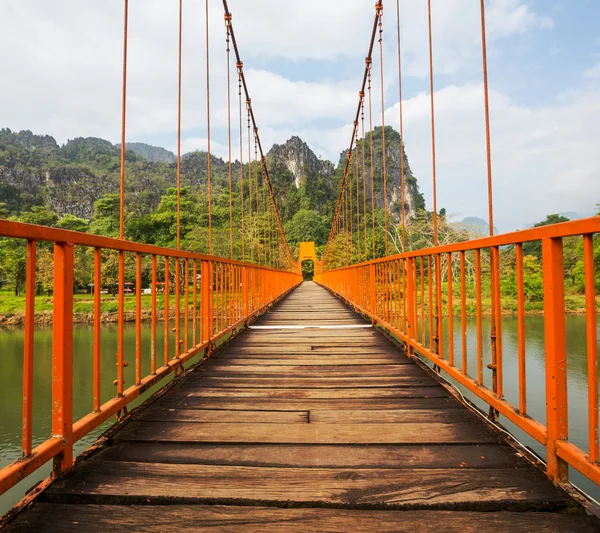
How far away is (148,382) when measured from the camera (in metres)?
1.41

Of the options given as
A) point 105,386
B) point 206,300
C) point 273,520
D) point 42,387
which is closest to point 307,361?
point 206,300

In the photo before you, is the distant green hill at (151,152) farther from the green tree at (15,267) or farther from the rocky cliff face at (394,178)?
the green tree at (15,267)

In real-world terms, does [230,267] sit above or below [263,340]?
above

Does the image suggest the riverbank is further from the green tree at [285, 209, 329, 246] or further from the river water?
the green tree at [285, 209, 329, 246]

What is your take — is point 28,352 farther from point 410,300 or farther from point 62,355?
point 410,300

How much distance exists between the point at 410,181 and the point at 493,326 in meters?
66.6

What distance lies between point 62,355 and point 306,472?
708 mm

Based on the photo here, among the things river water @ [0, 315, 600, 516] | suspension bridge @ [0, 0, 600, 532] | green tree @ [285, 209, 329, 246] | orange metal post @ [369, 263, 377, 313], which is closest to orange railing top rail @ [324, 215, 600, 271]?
suspension bridge @ [0, 0, 600, 532]

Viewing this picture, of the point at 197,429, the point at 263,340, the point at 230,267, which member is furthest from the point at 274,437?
the point at 230,267

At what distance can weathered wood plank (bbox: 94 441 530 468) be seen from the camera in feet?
3.30

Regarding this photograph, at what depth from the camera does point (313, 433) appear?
1.20 metres

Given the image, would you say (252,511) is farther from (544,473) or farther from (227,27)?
(227,27)

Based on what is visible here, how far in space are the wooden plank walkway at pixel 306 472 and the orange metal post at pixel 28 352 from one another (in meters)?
0.17

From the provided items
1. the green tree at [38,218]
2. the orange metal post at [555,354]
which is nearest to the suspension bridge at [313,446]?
the orange metal post at [555,354]
